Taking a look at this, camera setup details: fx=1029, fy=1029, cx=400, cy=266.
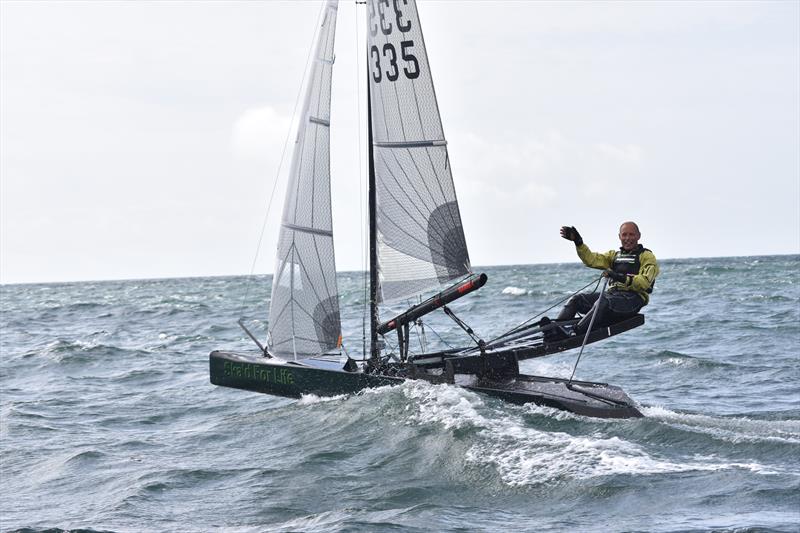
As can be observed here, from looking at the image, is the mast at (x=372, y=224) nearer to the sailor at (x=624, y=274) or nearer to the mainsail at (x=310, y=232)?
the mainsail at (x=310, y=232)

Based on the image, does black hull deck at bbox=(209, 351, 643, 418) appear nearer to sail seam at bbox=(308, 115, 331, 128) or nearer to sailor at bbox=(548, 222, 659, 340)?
sailor at bbox=(548, 222, 659, 340)

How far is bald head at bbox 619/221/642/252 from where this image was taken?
13023mm

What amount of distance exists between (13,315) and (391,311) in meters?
24.8

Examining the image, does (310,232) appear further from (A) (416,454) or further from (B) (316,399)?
(A) (416,454)

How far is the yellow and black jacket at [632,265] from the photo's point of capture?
12914 millimetres

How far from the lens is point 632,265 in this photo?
13.1m

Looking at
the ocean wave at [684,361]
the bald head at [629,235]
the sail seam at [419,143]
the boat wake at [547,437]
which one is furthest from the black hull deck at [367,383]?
the ocean wave at [684,361]

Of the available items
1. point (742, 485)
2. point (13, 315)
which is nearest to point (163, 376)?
point (742, 485)

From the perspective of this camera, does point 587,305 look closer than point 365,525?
No

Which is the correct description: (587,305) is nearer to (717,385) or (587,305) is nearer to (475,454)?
(475,454)

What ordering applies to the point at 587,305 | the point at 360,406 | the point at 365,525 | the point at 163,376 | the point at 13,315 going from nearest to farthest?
1. the point at 365,525
2. the point at 587,305
3. the point at 360,406
4. the point at 163,376
5. the point at 13,315

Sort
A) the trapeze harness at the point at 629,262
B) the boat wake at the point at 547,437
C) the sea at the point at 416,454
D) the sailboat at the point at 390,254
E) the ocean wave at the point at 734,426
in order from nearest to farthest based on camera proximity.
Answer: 1. the sea at the point at 416,454
2. the boat wake at the point at 547,437
3. the ocean wave at the point at 734,426
4. the trapeze harness at the point at 629,262
5. the sailboat at the point at 390,254

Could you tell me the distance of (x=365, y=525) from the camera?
9.80 meters

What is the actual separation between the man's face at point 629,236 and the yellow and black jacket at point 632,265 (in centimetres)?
7
